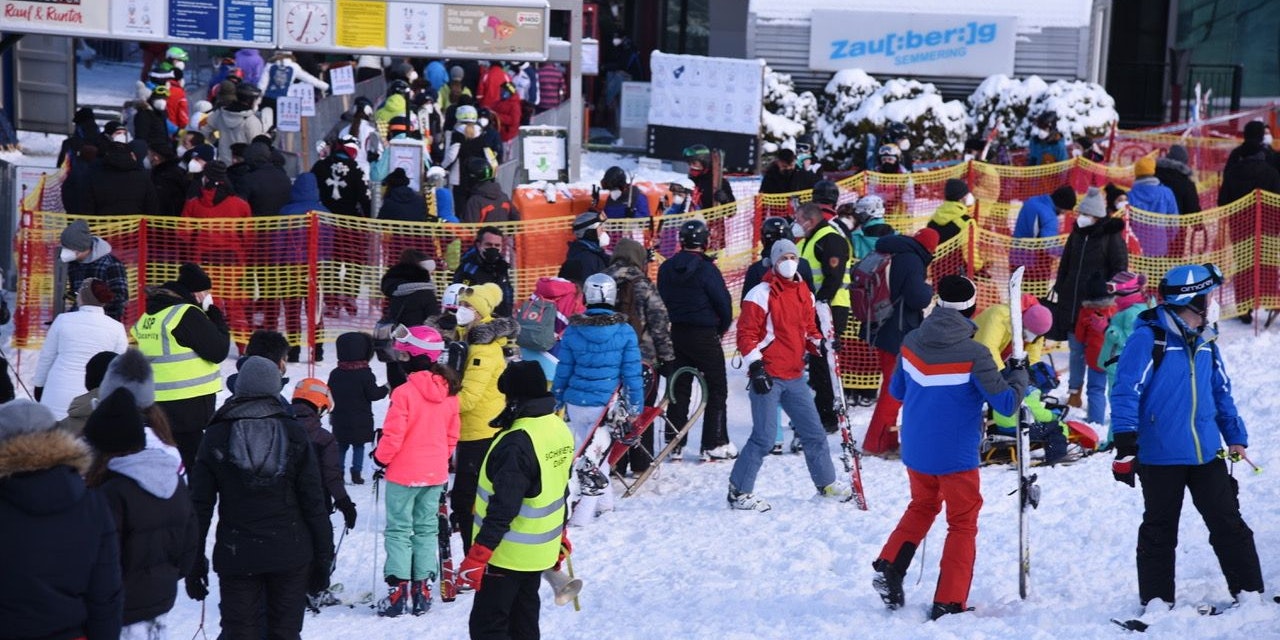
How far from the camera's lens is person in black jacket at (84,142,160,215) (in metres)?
13.9

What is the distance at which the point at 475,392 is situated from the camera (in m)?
9.19

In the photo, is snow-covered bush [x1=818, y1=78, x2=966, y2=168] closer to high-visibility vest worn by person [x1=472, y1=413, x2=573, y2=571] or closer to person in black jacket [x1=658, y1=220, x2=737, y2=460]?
person in black jacket [x1=658, y1=220, x2=737, y2=460]

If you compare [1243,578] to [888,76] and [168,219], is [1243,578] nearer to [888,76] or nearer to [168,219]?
[168,219]

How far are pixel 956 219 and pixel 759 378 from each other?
12.7 feet

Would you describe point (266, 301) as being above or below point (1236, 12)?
below

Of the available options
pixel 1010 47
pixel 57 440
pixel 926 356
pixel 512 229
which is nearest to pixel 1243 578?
pixel 926 356

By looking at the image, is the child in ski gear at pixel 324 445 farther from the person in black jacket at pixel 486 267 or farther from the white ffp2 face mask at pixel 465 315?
the person in black jacket at pixel 486 267

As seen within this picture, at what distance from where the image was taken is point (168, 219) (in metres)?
13.7

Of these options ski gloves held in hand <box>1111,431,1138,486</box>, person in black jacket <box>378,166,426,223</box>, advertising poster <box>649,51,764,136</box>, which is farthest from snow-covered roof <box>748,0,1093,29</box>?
ski gloves held in hand <box>1111,431,1138,486</box>

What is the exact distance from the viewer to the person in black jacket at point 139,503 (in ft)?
20.0

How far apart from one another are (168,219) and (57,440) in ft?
28.3

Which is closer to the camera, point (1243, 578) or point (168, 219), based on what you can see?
point (1243, 578)

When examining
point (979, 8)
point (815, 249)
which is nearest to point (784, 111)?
point (979, 8)

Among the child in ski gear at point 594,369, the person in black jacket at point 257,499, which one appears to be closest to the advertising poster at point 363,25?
the child in ski gear at point 594,369
